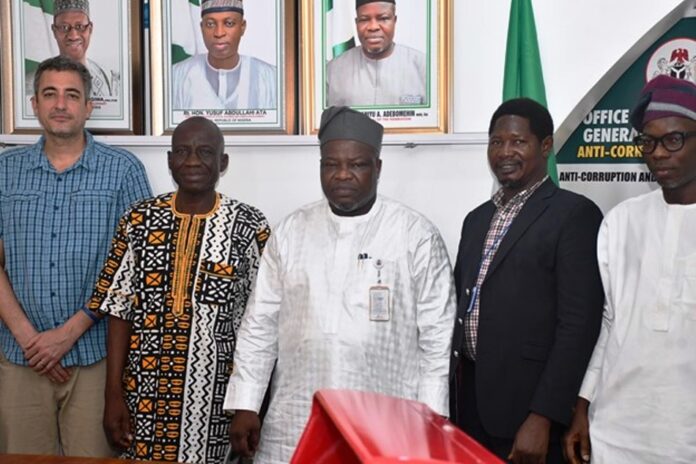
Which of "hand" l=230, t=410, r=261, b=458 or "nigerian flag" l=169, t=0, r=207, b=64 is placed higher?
"nigerian flag" l=169, t=0, r=207, b=64

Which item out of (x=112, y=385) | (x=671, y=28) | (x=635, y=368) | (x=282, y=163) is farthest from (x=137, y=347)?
(x=671, y=28)

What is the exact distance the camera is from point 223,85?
11.5 ft

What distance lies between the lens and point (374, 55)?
3.35 m

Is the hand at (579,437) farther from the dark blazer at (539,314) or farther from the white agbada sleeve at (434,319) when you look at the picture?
the white agbada sleeve at (434,319)

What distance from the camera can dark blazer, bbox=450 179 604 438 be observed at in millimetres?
2170

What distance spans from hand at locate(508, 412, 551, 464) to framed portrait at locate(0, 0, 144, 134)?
2271 mm

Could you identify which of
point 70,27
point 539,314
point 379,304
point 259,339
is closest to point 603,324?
point 539,314

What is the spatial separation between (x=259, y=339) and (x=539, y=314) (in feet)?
2.94

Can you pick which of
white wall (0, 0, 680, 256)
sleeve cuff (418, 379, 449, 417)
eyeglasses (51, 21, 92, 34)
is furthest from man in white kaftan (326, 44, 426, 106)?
sleeve cuff (418, 379, 449, 417)

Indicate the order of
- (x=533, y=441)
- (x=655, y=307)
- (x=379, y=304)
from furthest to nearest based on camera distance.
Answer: (x=379, y=304)
(x=533, y=441)
(x=655, y=307)

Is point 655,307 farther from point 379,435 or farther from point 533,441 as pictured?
point 379,435

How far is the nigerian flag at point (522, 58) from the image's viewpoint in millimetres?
3100

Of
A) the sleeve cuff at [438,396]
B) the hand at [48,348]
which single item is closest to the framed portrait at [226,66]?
the hand at [48,348]

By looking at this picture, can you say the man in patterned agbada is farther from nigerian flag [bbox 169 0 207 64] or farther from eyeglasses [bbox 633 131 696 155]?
eyeglasses [bbox 633 131 696 155]
